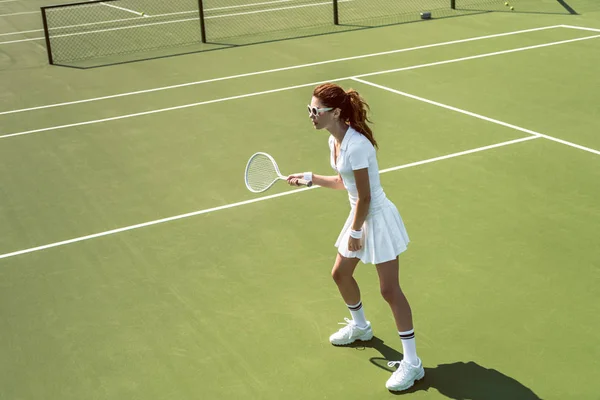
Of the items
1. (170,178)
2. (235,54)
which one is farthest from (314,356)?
(235,54)

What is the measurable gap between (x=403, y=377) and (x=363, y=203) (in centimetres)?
122

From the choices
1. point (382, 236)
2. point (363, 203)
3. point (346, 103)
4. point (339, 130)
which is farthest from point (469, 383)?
point (346, 103)

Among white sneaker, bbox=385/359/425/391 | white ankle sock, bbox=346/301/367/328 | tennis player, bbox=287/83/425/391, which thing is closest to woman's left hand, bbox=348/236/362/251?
tennis player, bbox=287/83/425/391

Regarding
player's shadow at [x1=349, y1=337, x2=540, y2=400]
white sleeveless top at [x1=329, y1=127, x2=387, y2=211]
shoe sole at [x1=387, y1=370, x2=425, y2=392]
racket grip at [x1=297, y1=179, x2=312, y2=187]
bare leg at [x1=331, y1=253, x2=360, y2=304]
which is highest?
white sleeveless top at [x1=329, y1=127, x2=387, y2=211]

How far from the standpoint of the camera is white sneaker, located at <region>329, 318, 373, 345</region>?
6086 mm

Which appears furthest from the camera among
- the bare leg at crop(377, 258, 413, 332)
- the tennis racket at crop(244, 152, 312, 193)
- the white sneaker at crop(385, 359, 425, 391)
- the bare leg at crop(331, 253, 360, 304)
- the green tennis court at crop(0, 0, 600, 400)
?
the tennis racket at crop(244, 152, 312, 193)

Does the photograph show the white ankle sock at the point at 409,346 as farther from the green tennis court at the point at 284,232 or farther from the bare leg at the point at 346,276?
the bare leg at the point at 346,276

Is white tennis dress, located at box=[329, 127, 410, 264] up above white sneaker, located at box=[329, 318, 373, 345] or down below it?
above

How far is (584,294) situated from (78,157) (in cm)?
680

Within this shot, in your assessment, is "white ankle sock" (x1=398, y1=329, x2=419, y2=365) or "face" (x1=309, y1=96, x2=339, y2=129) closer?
"face" (x1=309, y1=96, x2=339, y2=129)

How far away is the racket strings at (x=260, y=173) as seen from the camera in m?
6.05

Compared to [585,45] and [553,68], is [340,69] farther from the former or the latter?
[585,45]

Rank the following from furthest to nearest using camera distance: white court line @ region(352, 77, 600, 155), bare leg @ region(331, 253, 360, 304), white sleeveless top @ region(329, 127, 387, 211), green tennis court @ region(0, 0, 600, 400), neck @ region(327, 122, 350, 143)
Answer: white court line @ region(352, 77, 600, 155)
green tennis court @ region(0, 0, 600, 400)
bare leg @ region(331, 253, 360, 304)
neck @ region(327, 122, 350, 143)
white sleeveless top @ region(329, 127, 387, 211)

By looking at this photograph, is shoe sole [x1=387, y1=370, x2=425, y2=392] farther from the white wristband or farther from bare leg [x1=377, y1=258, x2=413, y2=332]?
the white wristband
